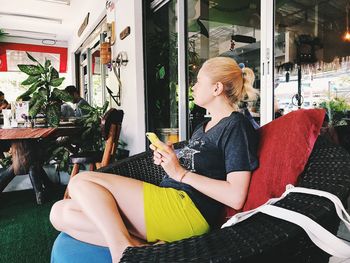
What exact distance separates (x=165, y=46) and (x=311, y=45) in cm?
211

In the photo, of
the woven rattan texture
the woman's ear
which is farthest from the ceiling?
the woven rattan texture

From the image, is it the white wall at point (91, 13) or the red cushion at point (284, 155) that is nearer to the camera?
the red cushion at point (284, 155)

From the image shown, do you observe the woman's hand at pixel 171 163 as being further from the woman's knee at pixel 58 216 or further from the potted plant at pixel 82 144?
the potted plant at pixel 82 144

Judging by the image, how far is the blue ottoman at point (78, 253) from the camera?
1045mm

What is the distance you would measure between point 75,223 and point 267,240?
865mm

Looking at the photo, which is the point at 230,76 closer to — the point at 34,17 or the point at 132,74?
the point at 132,74

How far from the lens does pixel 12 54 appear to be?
9.19m

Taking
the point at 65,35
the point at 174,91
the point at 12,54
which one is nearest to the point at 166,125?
the point at 174,91

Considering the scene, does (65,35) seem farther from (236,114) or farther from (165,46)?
(236,114)

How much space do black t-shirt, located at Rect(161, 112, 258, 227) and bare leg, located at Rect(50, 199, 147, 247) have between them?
27 cm

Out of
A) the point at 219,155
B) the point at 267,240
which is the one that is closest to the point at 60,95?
the point at 219,155

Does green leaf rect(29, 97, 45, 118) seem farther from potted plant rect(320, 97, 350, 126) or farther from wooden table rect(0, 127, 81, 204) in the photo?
potted plant rect(320, 97, 350, 126)

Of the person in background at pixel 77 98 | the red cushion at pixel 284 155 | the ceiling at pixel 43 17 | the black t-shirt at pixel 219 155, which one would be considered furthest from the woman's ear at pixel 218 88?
the ceiling at pixel 43 17

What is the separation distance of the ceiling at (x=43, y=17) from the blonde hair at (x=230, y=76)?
14.8 ft
